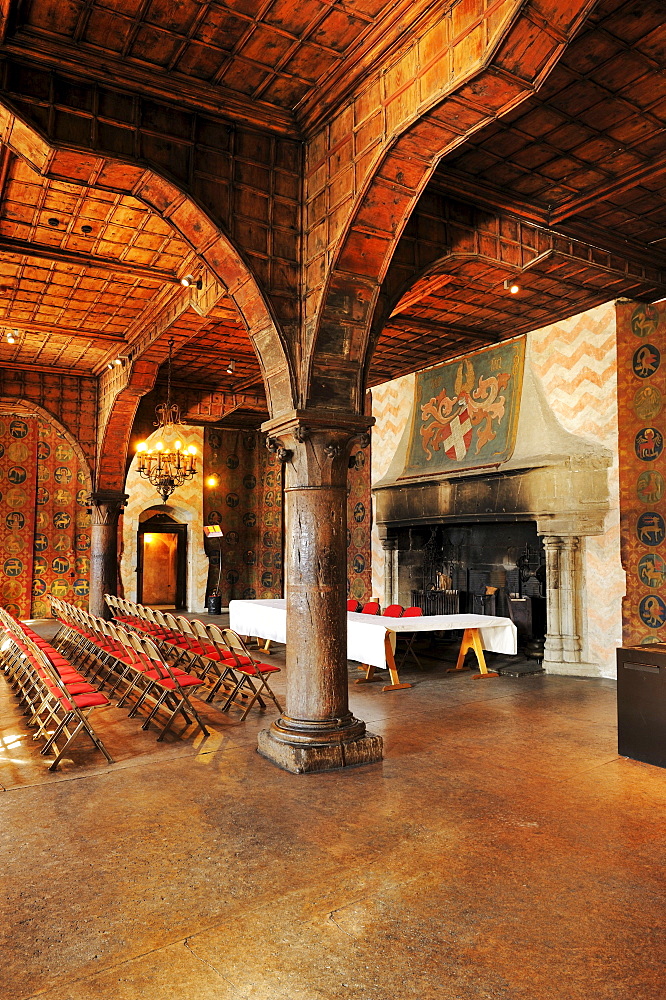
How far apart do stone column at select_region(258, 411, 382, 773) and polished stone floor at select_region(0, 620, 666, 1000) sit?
0.87ft

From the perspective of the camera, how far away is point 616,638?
823 centimetres

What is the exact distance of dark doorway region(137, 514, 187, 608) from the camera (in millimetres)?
16406

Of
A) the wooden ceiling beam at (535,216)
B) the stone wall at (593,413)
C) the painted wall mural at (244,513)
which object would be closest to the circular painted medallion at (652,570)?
the stone wall at (593,413)

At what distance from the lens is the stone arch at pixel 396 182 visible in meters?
3.43

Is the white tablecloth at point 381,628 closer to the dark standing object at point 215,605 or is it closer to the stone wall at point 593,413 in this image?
the stone wall at point 593,413

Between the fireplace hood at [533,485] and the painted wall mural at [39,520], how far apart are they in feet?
24.7

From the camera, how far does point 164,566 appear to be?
56.9 ft

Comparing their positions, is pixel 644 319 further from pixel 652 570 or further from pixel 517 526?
pixel 517 526

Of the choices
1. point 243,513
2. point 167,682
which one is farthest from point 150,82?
point 243,513

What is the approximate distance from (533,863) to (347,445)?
2.93 metres

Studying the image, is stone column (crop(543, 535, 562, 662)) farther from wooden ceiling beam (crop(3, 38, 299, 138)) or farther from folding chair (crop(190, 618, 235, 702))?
wooden ceiling beam (crop(3, 38, 299, 138))

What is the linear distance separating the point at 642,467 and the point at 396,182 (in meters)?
5.08

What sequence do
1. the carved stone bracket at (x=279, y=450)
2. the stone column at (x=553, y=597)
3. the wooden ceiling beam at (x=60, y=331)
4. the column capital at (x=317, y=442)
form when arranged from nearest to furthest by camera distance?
the column capital at (x=317, y=442), the carved stone bracket at (x=279, y=450), the stone column at (x=553, y=597), the wooden ceiling beam at (x=60, y=331)

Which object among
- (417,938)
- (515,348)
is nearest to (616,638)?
(515,348)
